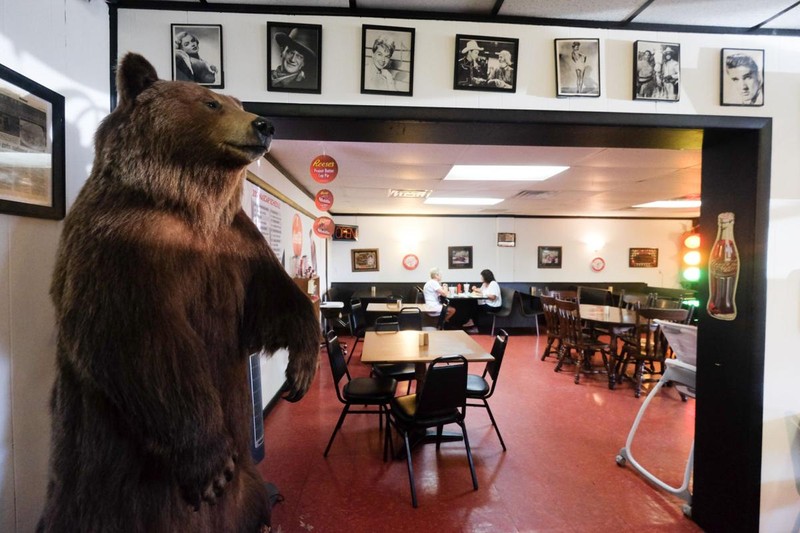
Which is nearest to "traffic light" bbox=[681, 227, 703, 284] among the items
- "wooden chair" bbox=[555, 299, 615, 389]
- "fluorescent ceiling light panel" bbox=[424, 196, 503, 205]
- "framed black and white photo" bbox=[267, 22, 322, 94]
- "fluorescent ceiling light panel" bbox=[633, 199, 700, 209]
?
"fluorescent ceiling light panel" bbox=[633, 199, 700, 209]

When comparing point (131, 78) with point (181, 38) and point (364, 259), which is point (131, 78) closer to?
point (181, 38)

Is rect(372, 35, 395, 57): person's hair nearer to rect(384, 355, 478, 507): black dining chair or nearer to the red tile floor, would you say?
rect(384, 355, 478, 507): black dining chair

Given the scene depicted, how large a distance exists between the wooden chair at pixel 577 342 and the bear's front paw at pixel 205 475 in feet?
14.7

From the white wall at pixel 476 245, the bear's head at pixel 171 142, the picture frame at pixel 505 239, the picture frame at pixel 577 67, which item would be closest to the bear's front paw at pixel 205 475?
the bear's head at pixel 171 142

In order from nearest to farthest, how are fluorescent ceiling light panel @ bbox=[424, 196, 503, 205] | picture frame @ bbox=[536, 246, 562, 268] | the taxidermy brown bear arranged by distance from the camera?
1. the taxidermy brown bear
2. fluorescent ceiling light panel @ bbox=[424, 196, 503, 205]
3. picture frame @ bbox=[536, 246, 562, 268]

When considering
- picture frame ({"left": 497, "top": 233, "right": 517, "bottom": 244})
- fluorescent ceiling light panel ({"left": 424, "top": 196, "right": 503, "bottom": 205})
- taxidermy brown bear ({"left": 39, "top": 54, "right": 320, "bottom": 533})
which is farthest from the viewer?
picture frame ({"left": 497, "top": 233, "right": 517, "bottom": 244})

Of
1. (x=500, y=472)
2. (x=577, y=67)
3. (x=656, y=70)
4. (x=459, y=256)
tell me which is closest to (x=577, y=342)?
(x=500, y=472)

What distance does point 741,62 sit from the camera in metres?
1.68

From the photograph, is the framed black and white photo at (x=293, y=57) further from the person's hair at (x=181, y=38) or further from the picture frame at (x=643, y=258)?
the picture frame at (x=643, y=258)

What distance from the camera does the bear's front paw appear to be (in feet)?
2.44

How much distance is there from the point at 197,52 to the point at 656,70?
2.09 meters

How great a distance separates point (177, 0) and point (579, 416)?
4258 millimetres

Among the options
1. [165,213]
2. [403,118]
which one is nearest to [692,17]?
[403,118]

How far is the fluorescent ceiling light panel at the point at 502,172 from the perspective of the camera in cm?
406
